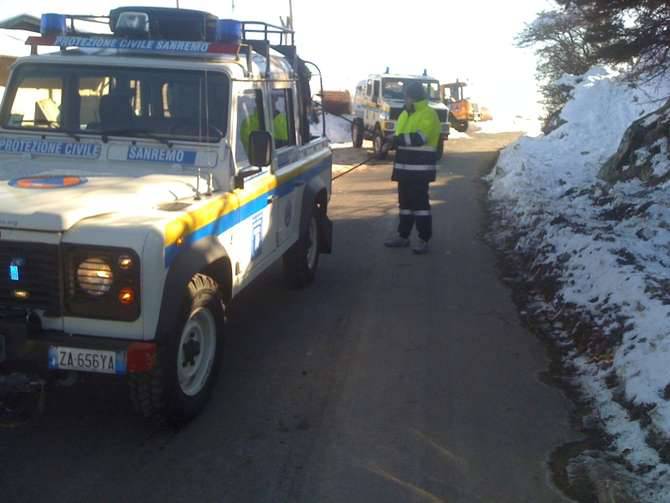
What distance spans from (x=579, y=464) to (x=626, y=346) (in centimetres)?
158

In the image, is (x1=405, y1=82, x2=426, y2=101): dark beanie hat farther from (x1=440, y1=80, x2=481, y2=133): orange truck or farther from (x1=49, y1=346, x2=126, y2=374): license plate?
(x1=440, y1=80, x2=481, y2=133): orange truck

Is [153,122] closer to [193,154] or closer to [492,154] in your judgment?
[193,154]

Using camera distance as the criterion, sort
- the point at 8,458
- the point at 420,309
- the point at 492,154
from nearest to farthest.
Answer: the point at 8,458 < the point at 420,309 < the point at 492,154

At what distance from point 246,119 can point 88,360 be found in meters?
2.53

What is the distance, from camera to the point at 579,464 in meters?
4.39

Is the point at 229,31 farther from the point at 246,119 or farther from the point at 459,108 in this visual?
the point at 459,108

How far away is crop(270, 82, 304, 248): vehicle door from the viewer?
22.0 feet

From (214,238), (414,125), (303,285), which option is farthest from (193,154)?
(414,125)

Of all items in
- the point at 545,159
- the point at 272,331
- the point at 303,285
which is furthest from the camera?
the point at 545,159

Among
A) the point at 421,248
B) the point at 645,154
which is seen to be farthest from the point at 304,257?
the point at 645,154

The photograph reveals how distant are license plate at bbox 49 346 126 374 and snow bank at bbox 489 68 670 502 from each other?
2.77m

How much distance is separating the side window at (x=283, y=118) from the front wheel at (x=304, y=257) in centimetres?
91

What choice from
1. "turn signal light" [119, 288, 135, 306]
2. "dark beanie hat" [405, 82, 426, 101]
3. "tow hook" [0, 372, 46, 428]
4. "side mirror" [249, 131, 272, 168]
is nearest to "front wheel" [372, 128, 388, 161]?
"dark beanie hat" [405, 82, 426, 101]

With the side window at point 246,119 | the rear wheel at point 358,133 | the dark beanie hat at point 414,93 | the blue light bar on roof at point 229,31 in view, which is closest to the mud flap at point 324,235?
the dark beanie hat at point 414,93
